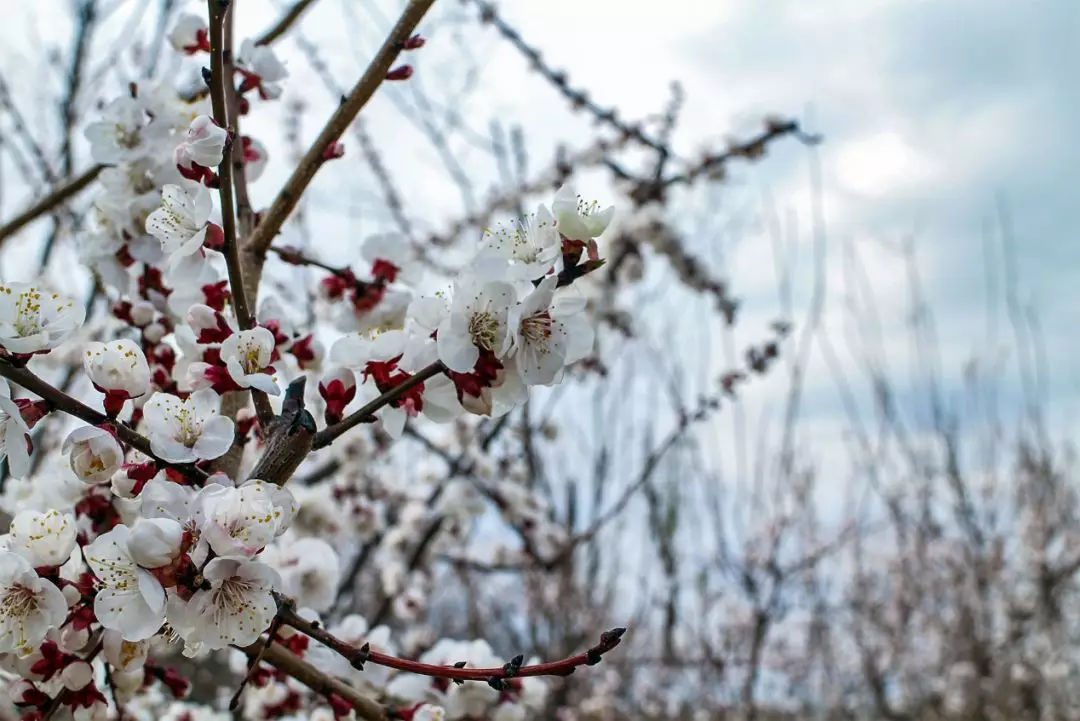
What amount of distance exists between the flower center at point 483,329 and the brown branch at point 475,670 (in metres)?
0.34

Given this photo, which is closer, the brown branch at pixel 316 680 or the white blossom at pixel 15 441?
the white blossom at pixel 15 441

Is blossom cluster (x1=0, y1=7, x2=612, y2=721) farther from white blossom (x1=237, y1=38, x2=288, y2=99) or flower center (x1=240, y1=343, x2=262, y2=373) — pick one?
white blossom (x1=237, y1=38, x2=288, y2=99)

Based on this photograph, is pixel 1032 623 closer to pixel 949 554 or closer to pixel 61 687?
pixel 949 554

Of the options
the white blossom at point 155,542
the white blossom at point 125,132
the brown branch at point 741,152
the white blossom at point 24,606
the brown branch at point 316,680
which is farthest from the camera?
the brown branch at point 741,152

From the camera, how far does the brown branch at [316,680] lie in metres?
1.08

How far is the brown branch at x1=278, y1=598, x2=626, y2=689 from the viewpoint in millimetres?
812

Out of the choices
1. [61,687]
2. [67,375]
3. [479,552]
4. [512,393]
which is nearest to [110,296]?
[61,687]

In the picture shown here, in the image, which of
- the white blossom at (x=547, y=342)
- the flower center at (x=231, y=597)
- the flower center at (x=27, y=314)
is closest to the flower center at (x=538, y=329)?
the white blossom at (x=547, y=342)

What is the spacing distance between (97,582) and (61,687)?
21 centimetres

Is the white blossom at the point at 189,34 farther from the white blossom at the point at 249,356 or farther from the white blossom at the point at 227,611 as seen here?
the white blossom at the point at 227,611

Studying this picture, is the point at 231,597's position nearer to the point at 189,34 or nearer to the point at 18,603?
the point at 18,603

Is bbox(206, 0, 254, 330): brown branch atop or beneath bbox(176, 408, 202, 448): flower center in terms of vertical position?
atop

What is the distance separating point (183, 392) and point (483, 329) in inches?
18.5

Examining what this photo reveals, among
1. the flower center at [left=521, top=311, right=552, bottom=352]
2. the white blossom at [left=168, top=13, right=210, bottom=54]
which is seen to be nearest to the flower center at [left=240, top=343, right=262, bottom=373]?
the flower center at [left=521, top=311, right=552, bottom=352]
